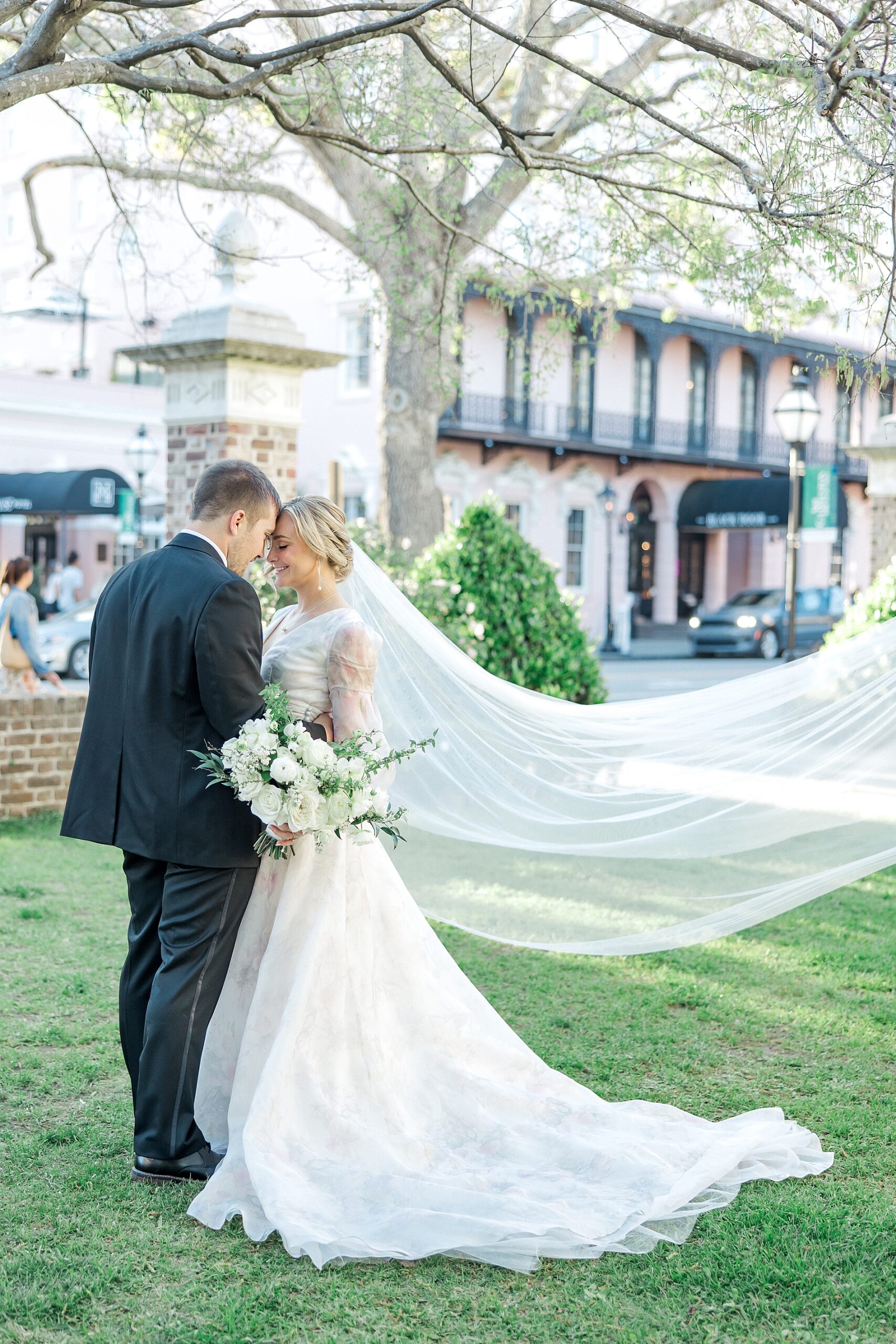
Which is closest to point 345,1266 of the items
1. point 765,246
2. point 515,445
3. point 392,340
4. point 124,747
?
point 124,747

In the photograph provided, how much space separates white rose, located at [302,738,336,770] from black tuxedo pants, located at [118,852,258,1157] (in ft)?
1.53

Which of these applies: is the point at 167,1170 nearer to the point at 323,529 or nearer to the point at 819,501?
the point at 323,529

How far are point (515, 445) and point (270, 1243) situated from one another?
90.5 ft

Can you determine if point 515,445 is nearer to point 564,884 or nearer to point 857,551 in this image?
point 857,551

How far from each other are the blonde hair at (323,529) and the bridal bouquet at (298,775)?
19.5 inches

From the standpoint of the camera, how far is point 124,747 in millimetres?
3594

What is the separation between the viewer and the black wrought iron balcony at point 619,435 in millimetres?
28703

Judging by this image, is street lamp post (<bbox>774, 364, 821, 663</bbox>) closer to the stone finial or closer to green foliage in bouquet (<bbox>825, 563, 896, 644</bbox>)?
green foliage in bouquet (<bbox>825, 563, 896, 644</bbox>)

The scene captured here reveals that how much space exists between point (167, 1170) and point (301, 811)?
110 cm

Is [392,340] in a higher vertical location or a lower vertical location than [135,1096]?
higher

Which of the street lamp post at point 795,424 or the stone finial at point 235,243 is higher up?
the stone finial at point 235,243

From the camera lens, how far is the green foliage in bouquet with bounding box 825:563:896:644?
10.5 meters

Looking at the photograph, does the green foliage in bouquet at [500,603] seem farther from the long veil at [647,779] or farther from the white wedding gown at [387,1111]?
the white wedding gown at [387,1111]

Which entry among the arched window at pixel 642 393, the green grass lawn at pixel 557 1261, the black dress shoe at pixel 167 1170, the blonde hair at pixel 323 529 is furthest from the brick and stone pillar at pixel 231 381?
the arched window at pixel 642 393
